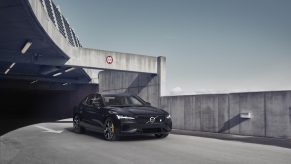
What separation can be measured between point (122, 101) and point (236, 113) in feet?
17.0

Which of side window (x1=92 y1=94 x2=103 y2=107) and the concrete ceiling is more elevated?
the concrete ceiling

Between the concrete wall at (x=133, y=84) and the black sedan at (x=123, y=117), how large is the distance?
9459mm

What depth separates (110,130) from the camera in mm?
10117

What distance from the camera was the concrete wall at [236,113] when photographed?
12172mm

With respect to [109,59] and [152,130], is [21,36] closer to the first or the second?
[152,130]

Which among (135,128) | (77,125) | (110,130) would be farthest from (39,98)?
(135,128)

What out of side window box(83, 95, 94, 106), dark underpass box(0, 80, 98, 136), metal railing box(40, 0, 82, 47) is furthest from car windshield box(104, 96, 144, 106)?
dark underpass box(0, 80, 98, 136)

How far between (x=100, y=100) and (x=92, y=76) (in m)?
20.4

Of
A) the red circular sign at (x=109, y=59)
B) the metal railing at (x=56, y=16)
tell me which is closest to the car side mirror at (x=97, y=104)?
the metal railing at (x=56, y=16)

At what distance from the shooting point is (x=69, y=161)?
263 inches

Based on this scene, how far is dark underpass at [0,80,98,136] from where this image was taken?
1477 inches

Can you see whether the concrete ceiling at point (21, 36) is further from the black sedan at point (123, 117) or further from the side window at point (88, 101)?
the black sedan at point (123, 117)

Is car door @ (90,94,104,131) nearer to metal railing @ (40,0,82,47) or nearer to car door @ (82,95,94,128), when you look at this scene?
car door @ (82,95,94,128)

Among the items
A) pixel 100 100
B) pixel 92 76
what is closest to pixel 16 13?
pixel 100 100
